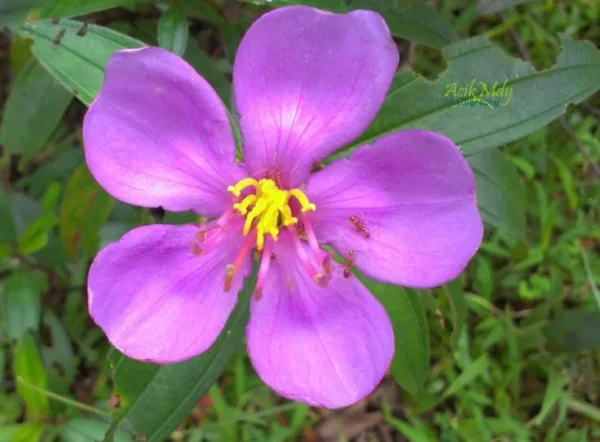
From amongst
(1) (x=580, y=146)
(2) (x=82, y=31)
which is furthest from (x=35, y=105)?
(1) (x=580, y=146)

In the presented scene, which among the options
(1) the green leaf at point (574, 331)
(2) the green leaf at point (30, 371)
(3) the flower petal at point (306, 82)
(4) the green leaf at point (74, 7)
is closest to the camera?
(3) the flower petal at point (306, 82)

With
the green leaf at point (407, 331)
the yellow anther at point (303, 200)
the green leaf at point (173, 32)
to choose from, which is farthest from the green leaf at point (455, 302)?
the green leaf at point (173, 32)

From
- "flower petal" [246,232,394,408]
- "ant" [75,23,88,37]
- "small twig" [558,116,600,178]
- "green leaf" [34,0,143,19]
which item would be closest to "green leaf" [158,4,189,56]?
"green leaf" [34,0,143,19]

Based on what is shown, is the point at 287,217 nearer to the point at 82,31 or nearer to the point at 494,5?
the point at 82,31

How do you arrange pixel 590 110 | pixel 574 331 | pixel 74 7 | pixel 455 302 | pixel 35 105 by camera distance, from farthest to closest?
pixel 590 110 → pixel 574 331 → pixel 35 105 → pixel 455 302 → pixel 74 7

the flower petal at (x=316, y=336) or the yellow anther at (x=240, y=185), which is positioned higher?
the yellow anther at (x=240, y=185)

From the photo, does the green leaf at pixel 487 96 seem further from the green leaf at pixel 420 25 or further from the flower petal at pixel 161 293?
the flower petal at pixel 161 293
